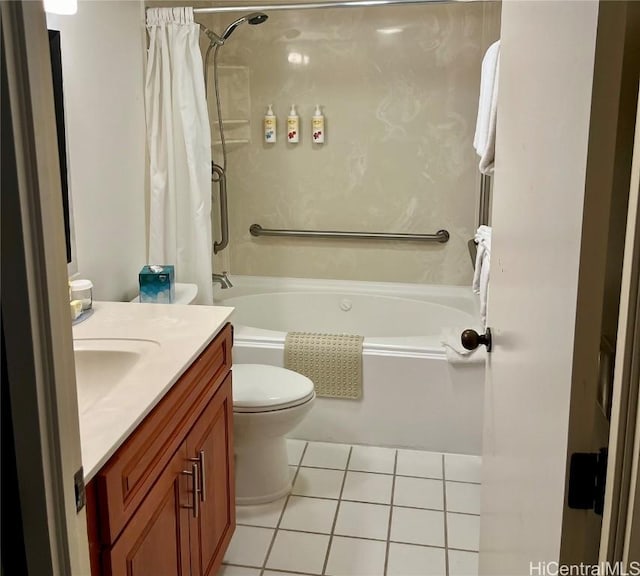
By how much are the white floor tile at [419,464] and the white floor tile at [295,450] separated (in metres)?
0.40

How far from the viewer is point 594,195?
30.0 inches

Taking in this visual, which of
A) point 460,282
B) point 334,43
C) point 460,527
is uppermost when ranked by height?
point 334,43

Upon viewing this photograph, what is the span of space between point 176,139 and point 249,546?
1557 millimetres

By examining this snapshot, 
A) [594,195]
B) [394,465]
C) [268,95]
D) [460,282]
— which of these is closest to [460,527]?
[394,465]

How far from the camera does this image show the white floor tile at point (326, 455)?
267 centimetres

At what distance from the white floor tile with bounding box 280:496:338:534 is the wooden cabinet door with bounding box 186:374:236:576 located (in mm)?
299

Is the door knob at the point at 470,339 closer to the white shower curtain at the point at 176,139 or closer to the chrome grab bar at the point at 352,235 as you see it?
the white shower curtain at the point at 176,139

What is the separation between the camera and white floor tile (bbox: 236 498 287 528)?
2297 millimetres

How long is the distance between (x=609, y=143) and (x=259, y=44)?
9.58ft

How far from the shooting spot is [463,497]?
8.04ft

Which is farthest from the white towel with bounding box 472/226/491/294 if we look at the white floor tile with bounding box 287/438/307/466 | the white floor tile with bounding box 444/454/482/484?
the white floor tile with bounding box 287/438/307/466

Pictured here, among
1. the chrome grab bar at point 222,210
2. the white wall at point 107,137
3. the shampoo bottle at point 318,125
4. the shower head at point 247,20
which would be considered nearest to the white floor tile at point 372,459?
the white wall at point 107,137

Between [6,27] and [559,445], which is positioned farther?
[559,445]

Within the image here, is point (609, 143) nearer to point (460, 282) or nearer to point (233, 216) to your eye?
point (460, 282)
